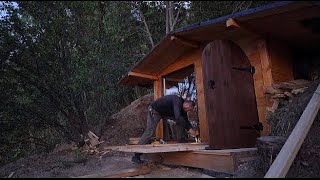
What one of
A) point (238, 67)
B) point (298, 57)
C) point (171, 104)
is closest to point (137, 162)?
point (171, 104)

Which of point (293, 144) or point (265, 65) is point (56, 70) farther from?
point (293, 144)

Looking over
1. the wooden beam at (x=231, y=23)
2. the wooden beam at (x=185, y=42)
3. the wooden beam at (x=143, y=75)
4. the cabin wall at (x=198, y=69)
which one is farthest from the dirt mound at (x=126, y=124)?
the wooden beam at (x=231, y=23)

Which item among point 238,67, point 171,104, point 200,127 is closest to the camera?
point 238,67

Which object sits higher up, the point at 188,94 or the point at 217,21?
the point at 217,21

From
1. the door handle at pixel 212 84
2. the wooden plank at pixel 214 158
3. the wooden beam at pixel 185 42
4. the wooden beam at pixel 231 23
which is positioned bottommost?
the wooden plank at pixel 214 158

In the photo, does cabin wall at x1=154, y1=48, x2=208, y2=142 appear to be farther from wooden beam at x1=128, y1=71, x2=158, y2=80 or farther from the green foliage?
the green foliage

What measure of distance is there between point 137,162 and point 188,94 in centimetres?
282

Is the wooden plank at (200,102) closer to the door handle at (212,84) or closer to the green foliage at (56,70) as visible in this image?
the green foliage at (56,70)

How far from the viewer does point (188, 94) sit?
7.94m

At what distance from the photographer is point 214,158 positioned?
14.9 feet

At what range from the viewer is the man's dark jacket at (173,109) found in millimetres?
5867

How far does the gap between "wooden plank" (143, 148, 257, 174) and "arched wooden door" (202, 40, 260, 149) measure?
0.40 meters

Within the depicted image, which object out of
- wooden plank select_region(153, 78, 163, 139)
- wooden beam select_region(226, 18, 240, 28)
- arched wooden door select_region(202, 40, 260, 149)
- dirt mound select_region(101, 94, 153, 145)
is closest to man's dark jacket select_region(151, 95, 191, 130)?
arched wooden door select_region(202, 40, 260, 149)

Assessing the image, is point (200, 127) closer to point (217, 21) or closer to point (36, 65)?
point (217, 21)
